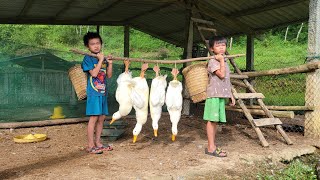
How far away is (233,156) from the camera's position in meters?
4.52

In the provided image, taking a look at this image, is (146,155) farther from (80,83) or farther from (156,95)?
(80,83)

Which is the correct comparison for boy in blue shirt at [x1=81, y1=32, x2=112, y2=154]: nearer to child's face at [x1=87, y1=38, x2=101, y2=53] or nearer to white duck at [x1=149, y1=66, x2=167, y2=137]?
child's face at [x1=87, y1=38, x2=101, y2=53]

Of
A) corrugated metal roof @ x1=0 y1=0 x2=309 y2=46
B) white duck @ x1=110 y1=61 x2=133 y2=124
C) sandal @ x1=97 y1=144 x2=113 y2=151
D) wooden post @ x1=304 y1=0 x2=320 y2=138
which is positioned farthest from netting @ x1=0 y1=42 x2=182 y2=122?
wooden post @ x1=304 y1=0 x2=320 y2=138

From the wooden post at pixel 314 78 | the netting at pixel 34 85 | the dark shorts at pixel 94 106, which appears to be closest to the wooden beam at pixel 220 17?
the wooden post at pixel 314 78

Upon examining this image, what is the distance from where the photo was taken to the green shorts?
4.45 metres

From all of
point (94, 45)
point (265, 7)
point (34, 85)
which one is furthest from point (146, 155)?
point (265, 7)

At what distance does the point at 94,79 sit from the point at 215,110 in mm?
1725

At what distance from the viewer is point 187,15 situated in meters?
7.74

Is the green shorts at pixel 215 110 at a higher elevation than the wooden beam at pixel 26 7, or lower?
lower

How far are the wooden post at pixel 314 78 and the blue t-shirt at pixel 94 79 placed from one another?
365 centimetres

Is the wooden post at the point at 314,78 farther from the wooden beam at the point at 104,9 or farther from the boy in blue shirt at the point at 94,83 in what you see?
the wooden beam at the point at 104,9

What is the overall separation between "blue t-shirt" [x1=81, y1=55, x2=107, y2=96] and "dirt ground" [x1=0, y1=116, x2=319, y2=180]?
Result: 87 centimetres

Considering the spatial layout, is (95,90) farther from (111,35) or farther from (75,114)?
(111,35)

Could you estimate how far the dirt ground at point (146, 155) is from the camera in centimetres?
368
